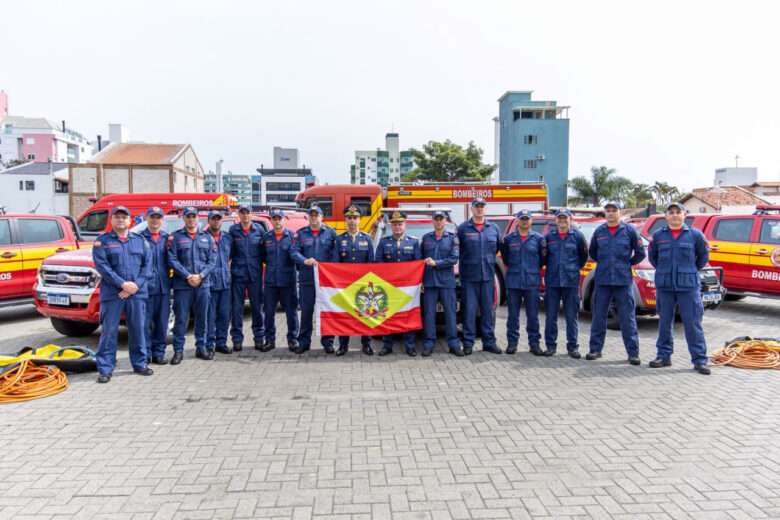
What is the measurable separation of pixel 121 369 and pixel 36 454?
8.20ft

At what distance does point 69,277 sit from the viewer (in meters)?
7.74

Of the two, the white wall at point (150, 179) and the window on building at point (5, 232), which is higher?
the white wall at point (150, 179)

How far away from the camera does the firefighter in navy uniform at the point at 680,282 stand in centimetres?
656

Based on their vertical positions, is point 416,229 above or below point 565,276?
above

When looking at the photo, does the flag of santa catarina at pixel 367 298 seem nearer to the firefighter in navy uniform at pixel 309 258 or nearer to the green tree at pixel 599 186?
the firefighter in navy uniform at pixel 309 258

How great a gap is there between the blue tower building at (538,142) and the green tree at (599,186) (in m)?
1.54

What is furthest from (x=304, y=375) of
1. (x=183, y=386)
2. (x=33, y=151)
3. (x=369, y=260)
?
(x=33, y=151)

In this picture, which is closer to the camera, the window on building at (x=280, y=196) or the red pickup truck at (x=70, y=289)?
the red pickup truck at (x=70, y=289)

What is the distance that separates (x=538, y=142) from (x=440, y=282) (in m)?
55.2

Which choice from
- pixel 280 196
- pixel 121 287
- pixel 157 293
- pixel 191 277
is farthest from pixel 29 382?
pixel 280 196

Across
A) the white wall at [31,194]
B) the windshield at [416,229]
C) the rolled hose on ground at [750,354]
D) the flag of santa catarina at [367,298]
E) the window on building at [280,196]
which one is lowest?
the rolled hose on ground at [750,354]

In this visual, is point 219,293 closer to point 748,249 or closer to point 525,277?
point 525,277

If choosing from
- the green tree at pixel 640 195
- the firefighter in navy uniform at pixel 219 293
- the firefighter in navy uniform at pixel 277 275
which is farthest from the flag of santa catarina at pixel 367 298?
the green tree at pixel 640 195

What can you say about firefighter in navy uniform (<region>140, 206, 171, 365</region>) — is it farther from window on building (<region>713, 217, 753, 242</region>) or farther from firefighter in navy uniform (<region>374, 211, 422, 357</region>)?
window on building (<region>713, 217, 753, 242</region>)
